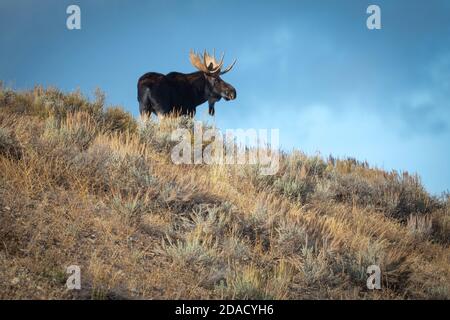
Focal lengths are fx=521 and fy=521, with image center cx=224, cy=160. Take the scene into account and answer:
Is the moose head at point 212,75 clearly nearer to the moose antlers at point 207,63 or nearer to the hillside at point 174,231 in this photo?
the moose antlers at point 207,63

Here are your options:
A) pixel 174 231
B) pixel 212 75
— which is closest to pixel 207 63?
pixel 212 75

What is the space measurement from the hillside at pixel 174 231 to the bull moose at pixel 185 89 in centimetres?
328

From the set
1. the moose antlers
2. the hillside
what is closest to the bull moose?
the moose antlers

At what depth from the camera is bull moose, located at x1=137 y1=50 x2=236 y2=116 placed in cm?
1223

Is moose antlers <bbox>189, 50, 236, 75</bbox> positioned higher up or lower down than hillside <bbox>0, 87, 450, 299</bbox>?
higher up

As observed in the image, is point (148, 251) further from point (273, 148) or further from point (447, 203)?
point (447, 203)

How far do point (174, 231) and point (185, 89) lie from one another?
7.64 meters

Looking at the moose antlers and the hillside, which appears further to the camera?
the moose antlers

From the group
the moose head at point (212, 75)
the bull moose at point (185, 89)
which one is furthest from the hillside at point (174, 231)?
the moose head at point (212, 75)

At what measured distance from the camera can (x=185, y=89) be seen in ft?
43.1

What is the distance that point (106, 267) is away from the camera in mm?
5020

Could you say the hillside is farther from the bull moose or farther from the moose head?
the moose head

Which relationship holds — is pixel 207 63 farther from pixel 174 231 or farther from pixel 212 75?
pixel 174 231

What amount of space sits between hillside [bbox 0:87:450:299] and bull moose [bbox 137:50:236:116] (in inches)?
A: 129
